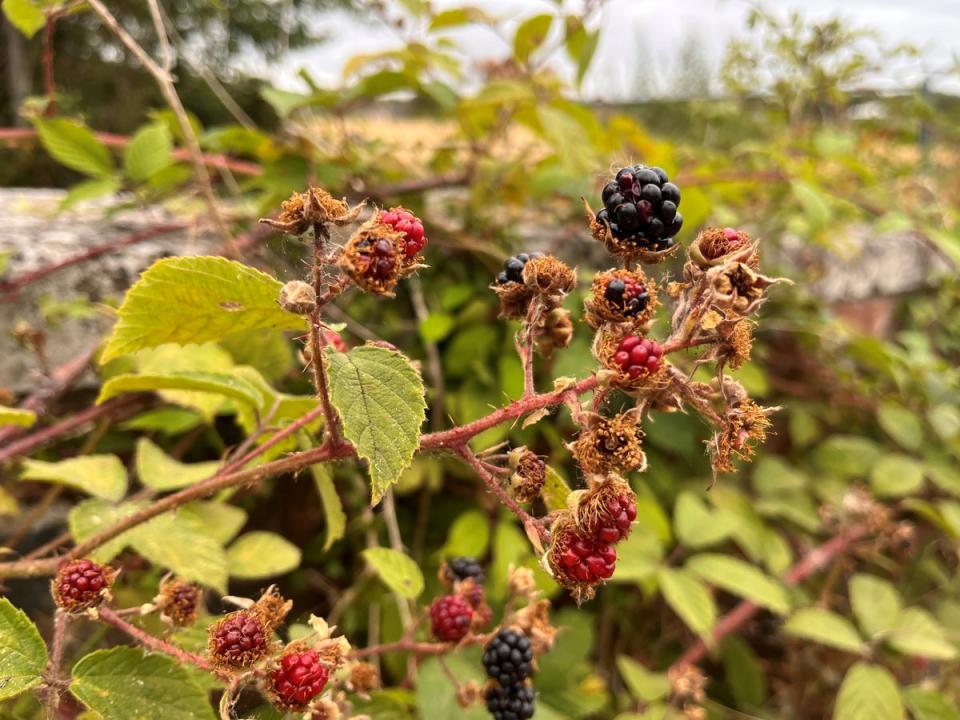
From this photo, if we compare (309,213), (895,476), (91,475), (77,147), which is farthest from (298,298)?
(895,476)

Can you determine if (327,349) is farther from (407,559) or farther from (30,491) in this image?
(30,491)

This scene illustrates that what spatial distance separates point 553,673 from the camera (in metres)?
1.00

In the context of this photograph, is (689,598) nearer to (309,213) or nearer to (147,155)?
(309,213)

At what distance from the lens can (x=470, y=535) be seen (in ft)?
3.65

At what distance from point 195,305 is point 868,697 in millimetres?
1206

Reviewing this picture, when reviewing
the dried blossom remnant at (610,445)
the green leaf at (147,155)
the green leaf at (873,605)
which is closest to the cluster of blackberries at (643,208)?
the dried blossom remnant at (610,445)

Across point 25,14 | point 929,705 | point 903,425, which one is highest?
point 25,14

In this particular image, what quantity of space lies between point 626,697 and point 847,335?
988 mm

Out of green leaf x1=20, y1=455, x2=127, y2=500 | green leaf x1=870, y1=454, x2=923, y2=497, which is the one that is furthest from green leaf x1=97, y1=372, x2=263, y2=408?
green leaf x1=870, y1=454, x2=923, y2=497

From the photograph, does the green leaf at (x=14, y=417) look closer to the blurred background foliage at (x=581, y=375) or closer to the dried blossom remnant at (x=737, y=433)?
the blurred background foliage at (x=581, y=375)

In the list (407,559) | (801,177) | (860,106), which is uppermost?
(860,106)

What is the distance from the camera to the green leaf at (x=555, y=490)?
53cm

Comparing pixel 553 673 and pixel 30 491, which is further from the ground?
Answer: pixel 30 491

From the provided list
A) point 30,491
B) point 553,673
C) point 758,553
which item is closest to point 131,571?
point 30,491
